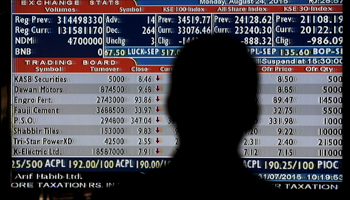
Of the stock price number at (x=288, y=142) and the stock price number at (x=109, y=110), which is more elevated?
the stock price number at (x=109, y=110)

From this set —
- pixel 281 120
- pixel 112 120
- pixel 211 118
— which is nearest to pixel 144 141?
pixel 112 120

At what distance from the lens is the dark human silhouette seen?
0.98 m

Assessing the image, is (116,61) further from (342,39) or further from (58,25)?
(342,39)

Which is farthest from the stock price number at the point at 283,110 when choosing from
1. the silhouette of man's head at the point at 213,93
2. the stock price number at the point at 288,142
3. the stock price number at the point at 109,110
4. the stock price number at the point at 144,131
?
the silhouette of man's head at the point at 213,93

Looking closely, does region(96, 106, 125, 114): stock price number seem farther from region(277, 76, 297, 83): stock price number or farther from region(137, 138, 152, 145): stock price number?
region(277, 76, 297, 83): stock price number

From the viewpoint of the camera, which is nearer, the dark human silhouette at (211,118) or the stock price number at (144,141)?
the dark human silhouette at (211,118)

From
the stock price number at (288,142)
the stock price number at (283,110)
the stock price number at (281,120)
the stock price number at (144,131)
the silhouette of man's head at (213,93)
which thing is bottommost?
the stock price number at (288,142)

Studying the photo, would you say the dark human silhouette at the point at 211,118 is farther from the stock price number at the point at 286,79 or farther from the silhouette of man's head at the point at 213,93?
the stock price number at the point at 286,79

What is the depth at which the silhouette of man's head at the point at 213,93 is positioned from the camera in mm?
986

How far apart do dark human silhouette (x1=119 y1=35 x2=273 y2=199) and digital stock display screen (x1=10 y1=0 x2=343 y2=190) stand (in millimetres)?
1256

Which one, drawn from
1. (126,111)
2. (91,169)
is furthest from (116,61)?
(91,169)

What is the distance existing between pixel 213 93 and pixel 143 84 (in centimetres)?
130

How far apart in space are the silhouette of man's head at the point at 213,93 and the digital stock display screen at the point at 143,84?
4.12ft

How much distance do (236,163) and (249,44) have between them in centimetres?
137
